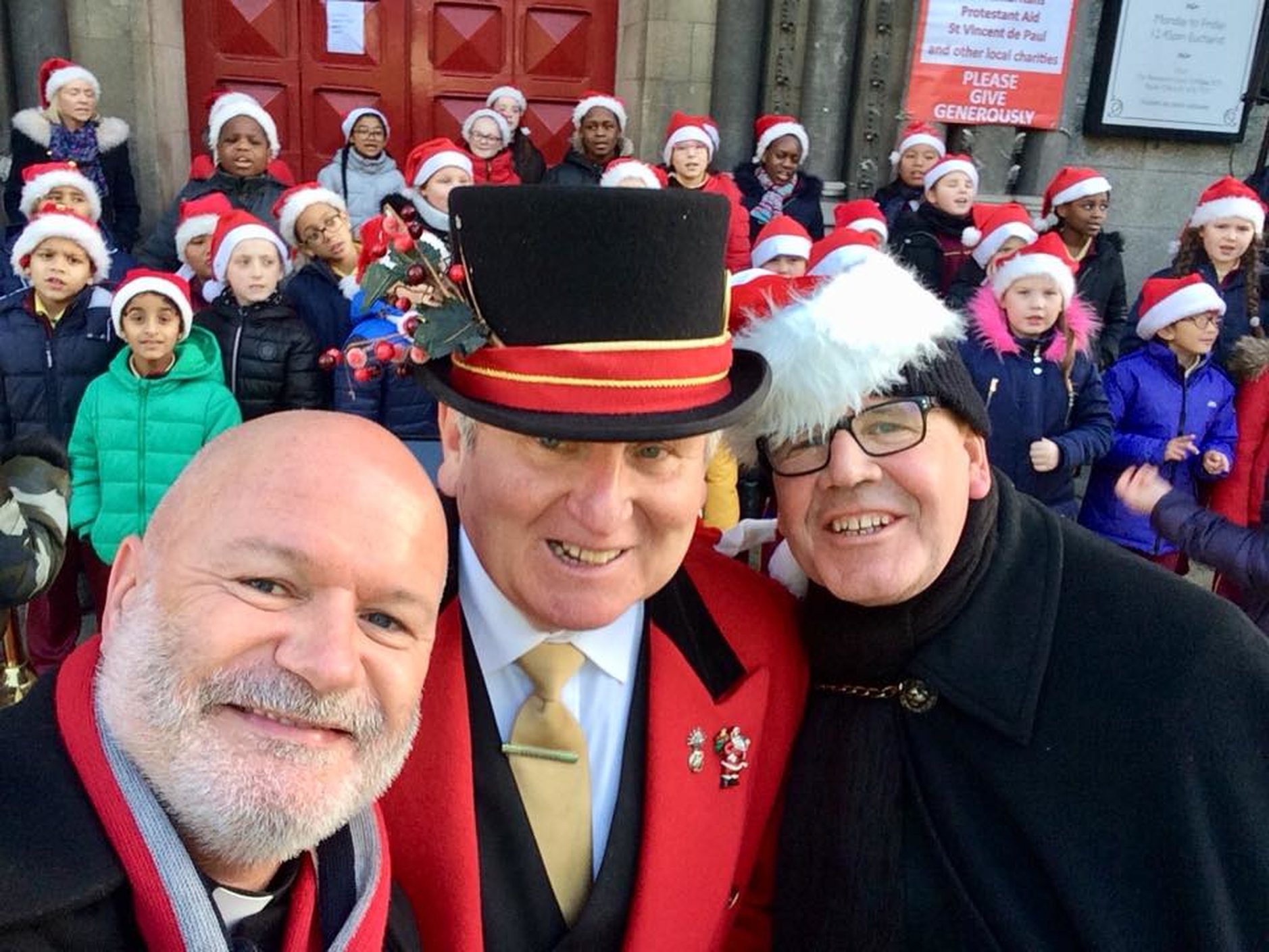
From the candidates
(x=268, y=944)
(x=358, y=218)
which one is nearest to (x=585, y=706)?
(x=268, y=944)

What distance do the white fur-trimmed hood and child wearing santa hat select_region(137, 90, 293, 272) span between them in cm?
60

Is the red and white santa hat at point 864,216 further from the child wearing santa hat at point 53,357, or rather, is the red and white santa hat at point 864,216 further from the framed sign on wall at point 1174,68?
the child wearing santa hat at point 53,357

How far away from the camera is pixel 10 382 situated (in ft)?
12.6

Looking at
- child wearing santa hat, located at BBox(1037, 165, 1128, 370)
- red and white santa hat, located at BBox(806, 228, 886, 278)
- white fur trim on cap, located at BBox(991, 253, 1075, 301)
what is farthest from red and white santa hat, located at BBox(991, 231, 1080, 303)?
red and white santa hat, located at BBox(806, 228, 886, 278)

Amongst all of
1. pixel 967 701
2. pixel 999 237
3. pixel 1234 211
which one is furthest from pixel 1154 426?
pixel 967 701

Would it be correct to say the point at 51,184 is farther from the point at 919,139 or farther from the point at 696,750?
the point at 919,139

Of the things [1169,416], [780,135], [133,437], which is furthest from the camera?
[780,135]

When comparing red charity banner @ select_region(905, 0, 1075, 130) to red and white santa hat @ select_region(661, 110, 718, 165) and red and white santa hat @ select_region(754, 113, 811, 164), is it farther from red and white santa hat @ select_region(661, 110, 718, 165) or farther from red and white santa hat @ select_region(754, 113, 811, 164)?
red and white santa hat @ select_region(661, 110, 718, 165)

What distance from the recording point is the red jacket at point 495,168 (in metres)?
5.62

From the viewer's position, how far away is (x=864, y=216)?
5.42 m

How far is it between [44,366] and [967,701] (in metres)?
3.57

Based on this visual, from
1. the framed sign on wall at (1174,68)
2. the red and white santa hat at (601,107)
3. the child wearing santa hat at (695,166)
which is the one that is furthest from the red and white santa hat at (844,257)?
the framed sign on wall at (1174,68)

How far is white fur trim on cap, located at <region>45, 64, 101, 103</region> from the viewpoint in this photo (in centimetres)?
540

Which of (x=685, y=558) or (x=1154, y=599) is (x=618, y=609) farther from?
(x=1154, y=599)
